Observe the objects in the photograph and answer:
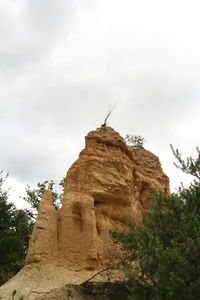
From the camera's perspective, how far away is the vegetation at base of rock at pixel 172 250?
1101 centimetres

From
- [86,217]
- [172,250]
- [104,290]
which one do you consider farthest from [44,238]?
[172,250]

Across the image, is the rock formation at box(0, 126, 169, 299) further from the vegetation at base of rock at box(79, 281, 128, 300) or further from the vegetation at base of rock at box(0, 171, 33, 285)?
the vegetation at base of rock at box(0, 171, 33, 285)

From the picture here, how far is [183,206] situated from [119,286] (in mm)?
4849

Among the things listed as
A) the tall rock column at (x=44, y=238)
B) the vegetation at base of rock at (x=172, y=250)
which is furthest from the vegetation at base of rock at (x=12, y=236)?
the vegetation at base of rock at (x=172, y=250)

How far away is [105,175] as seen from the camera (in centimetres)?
2030

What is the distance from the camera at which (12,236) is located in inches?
984

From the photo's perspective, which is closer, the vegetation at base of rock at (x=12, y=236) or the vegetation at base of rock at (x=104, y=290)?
the vegetation at base of rock at (x=104, y=290)

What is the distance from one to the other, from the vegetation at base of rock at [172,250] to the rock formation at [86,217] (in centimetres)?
315

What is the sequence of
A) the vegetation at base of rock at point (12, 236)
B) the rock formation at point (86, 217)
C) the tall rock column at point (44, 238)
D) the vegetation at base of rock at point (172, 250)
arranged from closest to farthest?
the vegetation at base of rock at point (172, 250) → the rock formation at point (86, 217) → the tall rock column at point (44, 238) → the vegetation at base of rock at point (12, 236)

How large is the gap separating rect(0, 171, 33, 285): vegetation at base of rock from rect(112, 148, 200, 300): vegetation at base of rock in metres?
Result: 10.8

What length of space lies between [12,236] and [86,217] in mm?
8399

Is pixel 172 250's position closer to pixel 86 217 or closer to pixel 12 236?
pixel 86 217

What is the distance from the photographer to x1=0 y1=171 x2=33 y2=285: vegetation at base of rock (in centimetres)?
2383

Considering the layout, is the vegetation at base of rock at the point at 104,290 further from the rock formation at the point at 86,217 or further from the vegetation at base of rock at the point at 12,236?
the vegetation at base of rock at the point at 12,236
